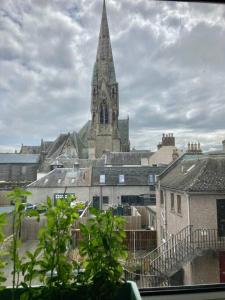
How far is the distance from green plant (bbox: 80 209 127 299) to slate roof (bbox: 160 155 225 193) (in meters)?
1.09

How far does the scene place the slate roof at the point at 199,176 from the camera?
2004 mm

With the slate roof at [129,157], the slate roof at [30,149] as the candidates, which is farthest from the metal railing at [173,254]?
the slate roof at [129,157]

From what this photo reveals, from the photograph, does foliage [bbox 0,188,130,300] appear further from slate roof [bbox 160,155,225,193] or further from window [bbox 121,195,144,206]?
slate roof [bbox 160,155,225,193]

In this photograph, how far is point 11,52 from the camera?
4.54 ft

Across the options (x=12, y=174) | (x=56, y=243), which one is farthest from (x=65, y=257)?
(x=12, y=174)

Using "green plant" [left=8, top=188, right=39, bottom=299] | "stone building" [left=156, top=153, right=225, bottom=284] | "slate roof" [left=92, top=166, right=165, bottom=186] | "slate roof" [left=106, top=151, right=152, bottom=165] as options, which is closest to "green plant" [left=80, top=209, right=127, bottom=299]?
"green plant" [left=8, top=188, right=39, bottom=299]

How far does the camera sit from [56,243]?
0.92 m

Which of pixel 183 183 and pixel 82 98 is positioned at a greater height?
pixel 82 98

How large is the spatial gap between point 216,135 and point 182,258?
0.75 m

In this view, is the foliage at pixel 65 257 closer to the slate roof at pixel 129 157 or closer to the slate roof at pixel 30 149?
the slate roof at pixel 30 149

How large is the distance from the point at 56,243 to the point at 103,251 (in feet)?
0.51

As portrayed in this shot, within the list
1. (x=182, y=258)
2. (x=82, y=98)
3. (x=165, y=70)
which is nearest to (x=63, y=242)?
(x=82, y=98)

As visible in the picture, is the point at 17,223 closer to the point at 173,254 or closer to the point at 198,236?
the point at 173,254

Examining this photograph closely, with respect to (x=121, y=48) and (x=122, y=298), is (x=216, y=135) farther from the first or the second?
(x=122, y=298)
